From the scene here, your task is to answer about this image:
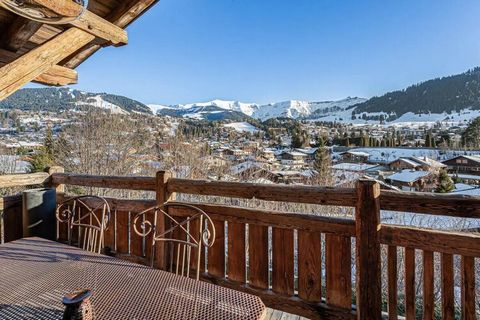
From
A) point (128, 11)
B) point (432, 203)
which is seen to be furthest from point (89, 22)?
point (432, 203)

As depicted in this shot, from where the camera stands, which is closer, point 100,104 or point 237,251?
point 237,251

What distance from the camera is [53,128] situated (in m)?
14.2

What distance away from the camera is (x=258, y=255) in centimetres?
266

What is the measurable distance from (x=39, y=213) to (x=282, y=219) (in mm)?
2648

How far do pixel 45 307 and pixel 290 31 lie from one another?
72.1ft

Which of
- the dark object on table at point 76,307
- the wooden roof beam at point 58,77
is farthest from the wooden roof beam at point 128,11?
the dark object on table at point 76,307

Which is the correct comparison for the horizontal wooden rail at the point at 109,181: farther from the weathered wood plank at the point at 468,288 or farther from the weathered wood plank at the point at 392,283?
the weathered wood plank at the point at 468,288

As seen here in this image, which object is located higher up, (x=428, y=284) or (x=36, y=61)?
(x=36, y=61)

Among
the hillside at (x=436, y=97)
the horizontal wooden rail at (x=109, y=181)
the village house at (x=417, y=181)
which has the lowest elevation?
the village house at (x=417, y=181)

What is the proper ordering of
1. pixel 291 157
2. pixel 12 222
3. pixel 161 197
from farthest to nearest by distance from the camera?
pixel 291 157
pixel 12 222
pixel 161 197

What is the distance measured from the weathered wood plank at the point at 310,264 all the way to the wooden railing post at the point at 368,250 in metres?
0.32

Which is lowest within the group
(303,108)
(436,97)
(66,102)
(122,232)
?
(122,232)

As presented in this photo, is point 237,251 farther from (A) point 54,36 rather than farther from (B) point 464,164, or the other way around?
(B) point 464,164

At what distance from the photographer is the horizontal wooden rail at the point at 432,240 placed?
6.31ft
